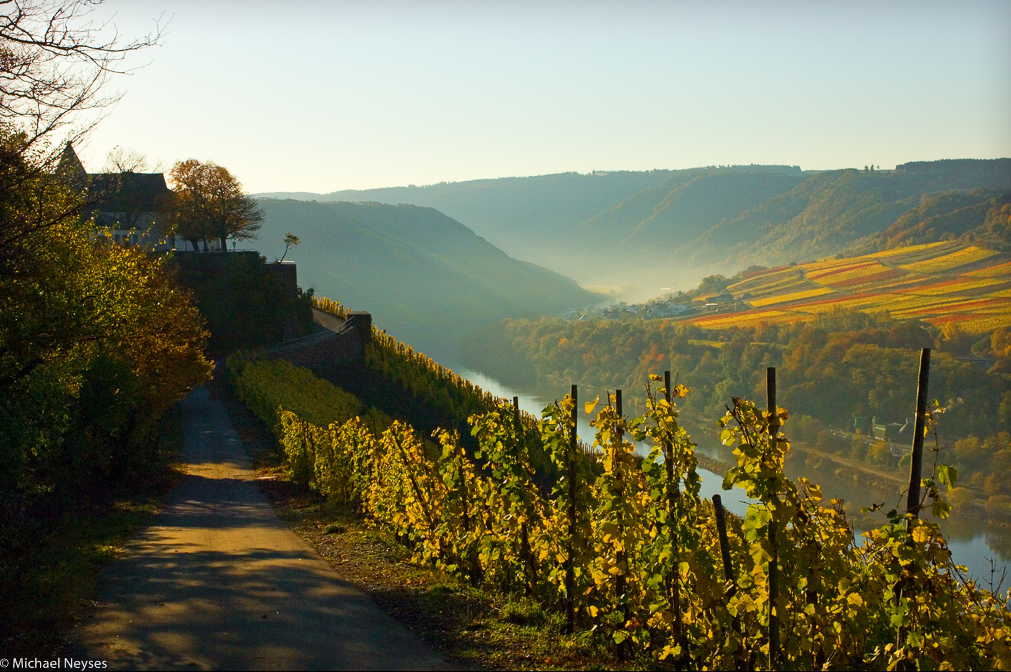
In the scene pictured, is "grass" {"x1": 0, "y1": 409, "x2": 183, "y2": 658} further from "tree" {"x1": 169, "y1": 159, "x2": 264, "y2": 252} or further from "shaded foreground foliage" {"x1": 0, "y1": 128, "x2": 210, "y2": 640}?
"tree" {"x1": 169, "y1": 159, "x2": 264, "y2": 252}

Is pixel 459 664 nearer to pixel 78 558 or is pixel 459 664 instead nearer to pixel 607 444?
pixel 607 444

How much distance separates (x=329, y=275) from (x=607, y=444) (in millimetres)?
189120

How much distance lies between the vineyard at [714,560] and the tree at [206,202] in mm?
42922

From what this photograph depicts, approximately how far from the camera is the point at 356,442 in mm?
13336

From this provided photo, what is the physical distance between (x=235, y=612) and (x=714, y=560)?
4.38 meters

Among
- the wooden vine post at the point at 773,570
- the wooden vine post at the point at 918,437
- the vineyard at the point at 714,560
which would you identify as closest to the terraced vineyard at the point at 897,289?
the vineyard at the point at 714,560

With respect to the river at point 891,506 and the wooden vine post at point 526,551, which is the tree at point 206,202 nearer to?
the river at point 891,506

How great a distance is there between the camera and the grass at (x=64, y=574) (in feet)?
22.1

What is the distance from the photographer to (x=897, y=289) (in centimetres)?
12962

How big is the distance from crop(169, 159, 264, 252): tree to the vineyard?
4292cm

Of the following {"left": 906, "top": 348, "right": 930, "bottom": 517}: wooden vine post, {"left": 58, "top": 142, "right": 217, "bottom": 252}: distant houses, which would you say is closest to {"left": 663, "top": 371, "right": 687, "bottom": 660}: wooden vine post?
{"left": 906, "top": 348, "right": 930, "bottom": 517}: wooden vine post

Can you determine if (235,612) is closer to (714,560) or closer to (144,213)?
(714,560)

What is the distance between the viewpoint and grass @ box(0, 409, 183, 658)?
6.72m

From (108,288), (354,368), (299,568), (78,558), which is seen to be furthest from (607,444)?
(354,368)
